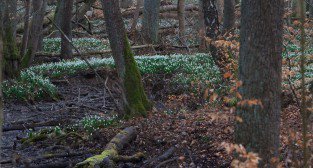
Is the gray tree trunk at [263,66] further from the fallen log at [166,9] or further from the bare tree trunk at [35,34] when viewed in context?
the fallen log at [166,9]

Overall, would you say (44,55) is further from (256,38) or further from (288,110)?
(256,38)

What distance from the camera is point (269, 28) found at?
5.62m

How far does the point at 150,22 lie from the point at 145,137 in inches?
540

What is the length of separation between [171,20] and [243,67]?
25029 millimetres

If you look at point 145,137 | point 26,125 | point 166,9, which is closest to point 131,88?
point 145,137

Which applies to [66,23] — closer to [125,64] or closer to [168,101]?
[168,101]

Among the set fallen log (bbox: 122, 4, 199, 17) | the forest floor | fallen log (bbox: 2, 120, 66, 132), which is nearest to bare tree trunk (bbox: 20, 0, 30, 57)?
the forest floor

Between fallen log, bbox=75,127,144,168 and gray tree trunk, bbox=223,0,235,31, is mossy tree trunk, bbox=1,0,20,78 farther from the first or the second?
fallen log, bbox=75,127,144,168

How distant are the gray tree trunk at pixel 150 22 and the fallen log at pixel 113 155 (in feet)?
43.5

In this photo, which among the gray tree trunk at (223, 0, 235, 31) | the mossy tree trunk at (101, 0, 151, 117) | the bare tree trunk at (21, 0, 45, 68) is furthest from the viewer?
the bare tree trunk at (21, 0, 45, 68)

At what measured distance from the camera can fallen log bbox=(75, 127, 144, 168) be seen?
7.44m

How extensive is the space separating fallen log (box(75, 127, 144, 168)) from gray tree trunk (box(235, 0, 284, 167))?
2.61 m

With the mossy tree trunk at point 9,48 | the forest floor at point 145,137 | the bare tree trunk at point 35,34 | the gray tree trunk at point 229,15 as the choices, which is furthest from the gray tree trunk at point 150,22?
the forest floor at point 145,137

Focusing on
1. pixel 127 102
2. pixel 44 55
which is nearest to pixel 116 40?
pixel 127 102
